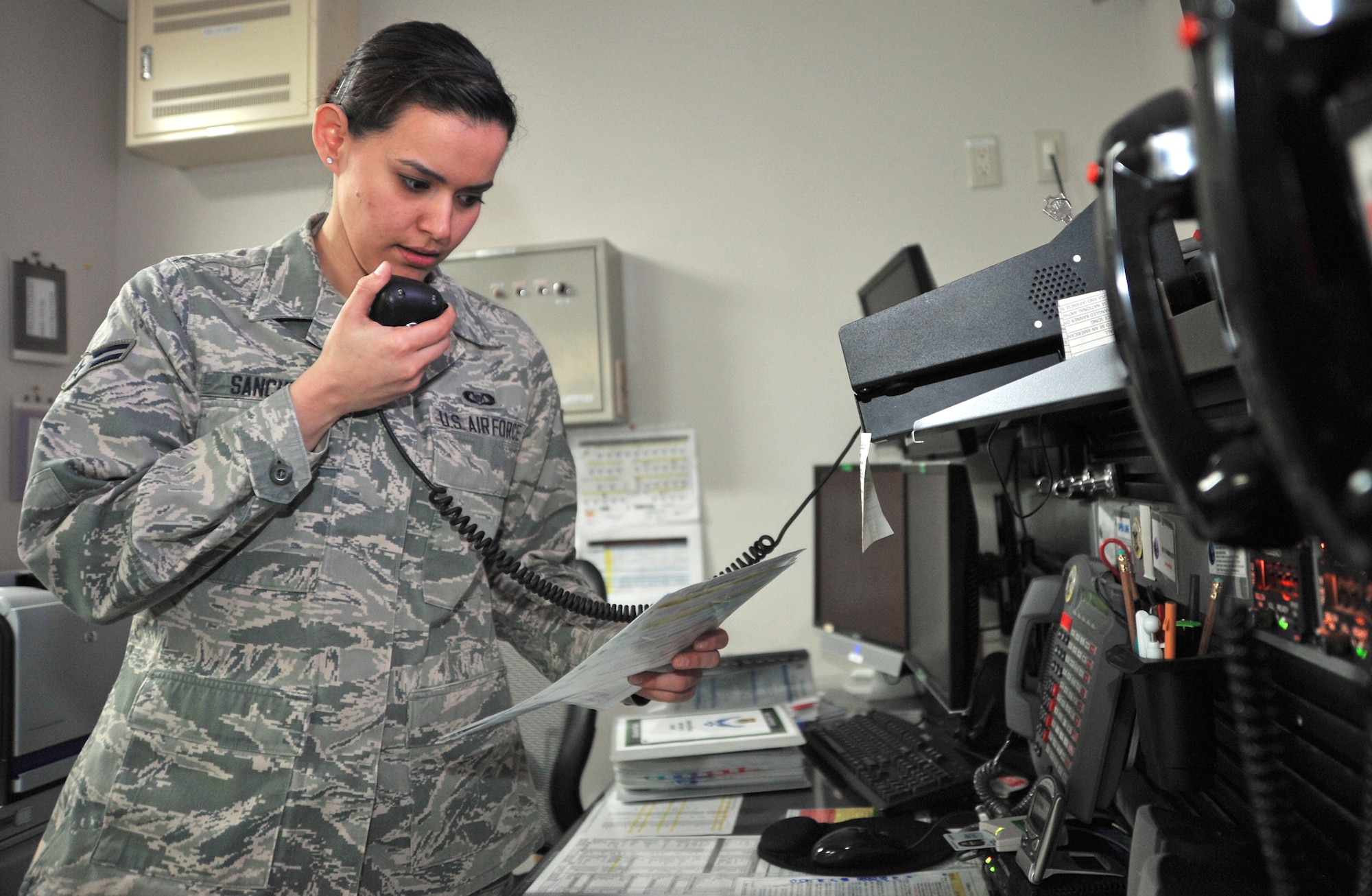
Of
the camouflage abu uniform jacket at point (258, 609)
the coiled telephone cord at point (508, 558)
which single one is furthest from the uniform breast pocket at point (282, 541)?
the coiled telephone cord at point (508, 558)

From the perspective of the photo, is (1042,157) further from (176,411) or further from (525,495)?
(176,411)

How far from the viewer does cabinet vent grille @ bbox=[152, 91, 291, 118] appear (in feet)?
7.47

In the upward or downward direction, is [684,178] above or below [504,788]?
above

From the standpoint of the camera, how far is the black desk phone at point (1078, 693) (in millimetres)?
765

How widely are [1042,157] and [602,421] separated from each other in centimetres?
128

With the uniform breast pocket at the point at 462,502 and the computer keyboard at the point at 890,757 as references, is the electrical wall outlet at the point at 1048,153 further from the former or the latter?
the uniform breast pocket at the point at 462,502

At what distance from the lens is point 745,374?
7.49 ft

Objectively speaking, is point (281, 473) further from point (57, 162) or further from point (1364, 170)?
point (57, 162)

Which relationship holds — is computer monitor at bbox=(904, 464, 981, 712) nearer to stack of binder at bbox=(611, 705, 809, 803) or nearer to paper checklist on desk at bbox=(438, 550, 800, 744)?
stack of binder at bbox=(611, 705, 809, 803)

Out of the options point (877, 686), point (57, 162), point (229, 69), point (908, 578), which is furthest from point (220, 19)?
point (877, 686)

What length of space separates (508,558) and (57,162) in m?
2.22

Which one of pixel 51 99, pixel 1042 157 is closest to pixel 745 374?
pixel 1042 157

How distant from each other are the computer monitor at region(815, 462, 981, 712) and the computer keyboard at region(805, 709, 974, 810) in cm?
8

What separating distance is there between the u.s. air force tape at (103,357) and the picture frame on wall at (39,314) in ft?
5.83
